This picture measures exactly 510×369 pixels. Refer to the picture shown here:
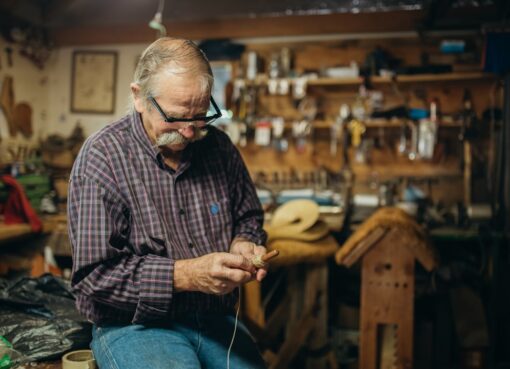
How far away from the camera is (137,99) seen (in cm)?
194

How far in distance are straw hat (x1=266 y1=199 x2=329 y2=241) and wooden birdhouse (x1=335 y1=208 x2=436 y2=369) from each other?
A: 1.30ft

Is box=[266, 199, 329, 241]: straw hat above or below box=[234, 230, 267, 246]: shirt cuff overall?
below

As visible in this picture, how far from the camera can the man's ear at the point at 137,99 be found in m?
1.92

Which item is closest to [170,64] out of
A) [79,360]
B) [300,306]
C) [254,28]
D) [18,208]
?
[79,360]

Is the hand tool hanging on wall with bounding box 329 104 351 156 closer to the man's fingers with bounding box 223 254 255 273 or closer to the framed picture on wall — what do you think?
the framed picture on wall

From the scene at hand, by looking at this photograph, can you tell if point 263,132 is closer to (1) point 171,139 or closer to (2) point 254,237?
(2) point 254,237

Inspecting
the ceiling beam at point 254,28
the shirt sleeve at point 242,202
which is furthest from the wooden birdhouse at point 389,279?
the ceiling beam at point 254,28

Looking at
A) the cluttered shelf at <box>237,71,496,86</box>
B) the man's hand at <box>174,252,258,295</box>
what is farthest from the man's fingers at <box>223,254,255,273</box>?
the cluttered shelf at <box>237,71,496,86</box>

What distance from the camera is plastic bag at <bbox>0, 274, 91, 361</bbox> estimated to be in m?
2.04

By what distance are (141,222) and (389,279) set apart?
158cm

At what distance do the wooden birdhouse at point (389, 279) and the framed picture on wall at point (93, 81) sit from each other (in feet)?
12.0

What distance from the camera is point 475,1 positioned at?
14.1ft

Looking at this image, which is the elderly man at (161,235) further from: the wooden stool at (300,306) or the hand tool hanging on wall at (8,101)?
the hand tool hanging on wall at (8,101)

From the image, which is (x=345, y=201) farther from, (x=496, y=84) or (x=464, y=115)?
(x=496, y=84)
